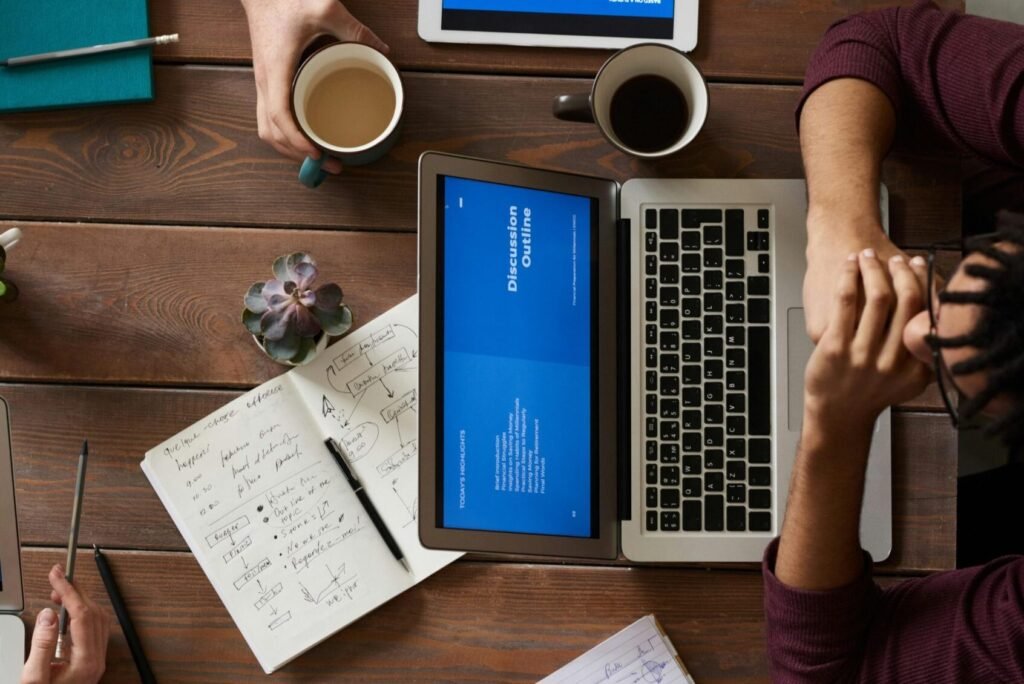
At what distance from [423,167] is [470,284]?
13cm

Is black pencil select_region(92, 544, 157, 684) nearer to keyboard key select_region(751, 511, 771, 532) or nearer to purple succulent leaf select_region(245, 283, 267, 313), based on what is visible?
purple succulent leaf select_region(245, 283, 267, 313)

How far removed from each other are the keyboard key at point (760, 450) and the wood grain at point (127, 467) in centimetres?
15

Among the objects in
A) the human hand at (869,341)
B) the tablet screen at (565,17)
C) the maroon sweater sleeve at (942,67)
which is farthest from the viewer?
the tablet screen at (565,17)

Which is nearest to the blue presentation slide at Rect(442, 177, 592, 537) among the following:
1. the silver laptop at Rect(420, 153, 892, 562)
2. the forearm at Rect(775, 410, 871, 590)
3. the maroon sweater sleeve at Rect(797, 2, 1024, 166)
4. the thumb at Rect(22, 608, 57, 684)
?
the silver laptop at Rect(420, 153, 892, 562)

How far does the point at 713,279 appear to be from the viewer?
97cm

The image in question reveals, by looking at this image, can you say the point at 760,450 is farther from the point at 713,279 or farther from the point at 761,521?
the point at 713,279

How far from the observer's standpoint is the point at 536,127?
1.03m

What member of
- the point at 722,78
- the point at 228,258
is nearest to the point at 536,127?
the point at 722,78

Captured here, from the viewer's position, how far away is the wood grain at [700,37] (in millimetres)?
1024

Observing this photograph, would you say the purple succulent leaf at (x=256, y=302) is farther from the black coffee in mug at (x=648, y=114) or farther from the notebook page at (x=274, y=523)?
the black coffee in mug at (x=648, y=114)

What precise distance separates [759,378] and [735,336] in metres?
0.05

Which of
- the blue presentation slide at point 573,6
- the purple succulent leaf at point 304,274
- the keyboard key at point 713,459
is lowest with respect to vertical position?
the keyboard key at point 713,459

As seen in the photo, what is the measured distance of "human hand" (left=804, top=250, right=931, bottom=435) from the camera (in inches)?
31.0

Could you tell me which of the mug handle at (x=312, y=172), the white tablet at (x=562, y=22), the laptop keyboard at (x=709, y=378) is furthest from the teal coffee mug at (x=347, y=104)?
the laptop keyboard at (x=709, y=378)
